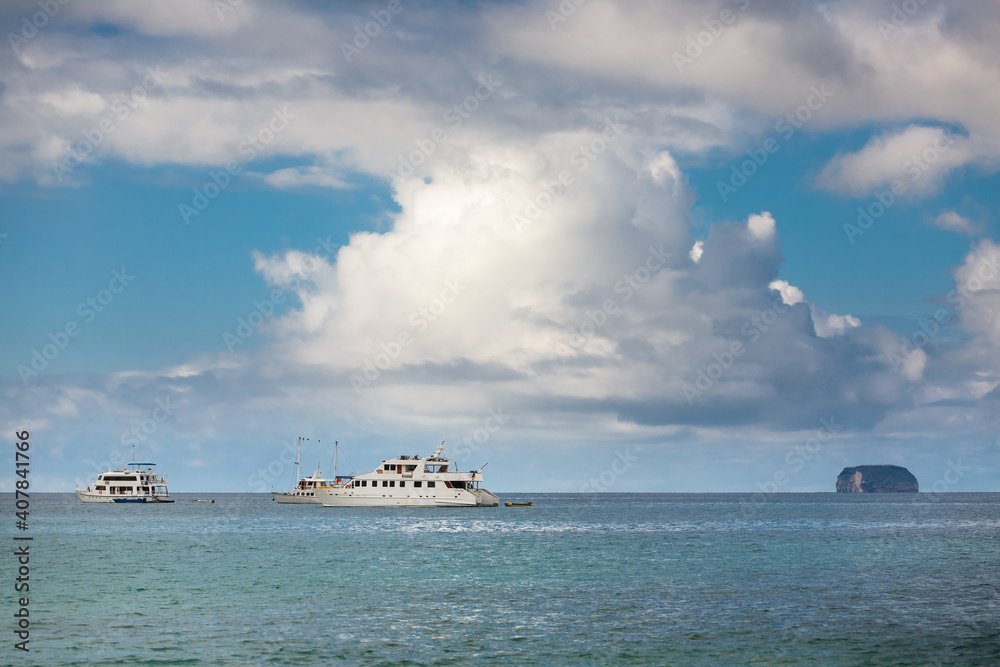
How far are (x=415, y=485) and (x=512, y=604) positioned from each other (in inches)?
3704

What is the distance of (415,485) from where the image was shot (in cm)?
13162

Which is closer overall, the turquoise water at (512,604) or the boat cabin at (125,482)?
the turquoise water at (512,604)

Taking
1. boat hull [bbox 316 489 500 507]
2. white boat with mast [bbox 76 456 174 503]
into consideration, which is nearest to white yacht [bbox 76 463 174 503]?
white boat with mast [bbox 76 456 174 503]

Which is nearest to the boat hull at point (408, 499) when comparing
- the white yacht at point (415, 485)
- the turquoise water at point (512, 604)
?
the white yacht at point (415, 485)

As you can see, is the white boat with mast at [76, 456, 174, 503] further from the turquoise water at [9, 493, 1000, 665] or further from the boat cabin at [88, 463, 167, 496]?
the turquoise water at [9, 493, 1000, 665]

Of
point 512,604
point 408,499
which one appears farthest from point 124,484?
point 512,604

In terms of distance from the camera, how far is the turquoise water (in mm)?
28656

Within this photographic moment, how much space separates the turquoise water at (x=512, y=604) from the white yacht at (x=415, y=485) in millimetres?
55915

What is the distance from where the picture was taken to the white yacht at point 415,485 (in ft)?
432

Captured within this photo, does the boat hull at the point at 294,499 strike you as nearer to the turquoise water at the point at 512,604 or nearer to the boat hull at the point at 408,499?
the boat hull at the point at 408,499

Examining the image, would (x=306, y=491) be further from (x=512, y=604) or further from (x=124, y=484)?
(x=512, y=604)

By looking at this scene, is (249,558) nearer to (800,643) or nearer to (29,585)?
(29,585)

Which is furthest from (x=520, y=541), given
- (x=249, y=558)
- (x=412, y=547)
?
(x=249, y=558)

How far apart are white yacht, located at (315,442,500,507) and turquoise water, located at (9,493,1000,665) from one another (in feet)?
183
